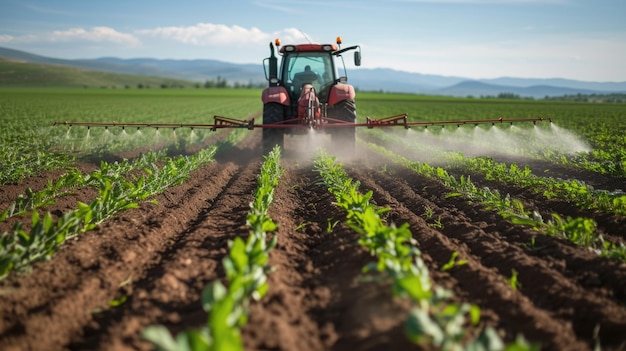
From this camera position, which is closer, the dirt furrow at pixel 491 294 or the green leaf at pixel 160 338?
the green leaf at pixel 160 338

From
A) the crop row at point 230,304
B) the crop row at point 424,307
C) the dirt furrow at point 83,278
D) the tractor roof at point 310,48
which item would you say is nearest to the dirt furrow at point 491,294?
the crop row at point 424,307

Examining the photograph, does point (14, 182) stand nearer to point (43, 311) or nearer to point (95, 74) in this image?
point (43, 311)

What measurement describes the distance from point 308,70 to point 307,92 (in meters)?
1.24

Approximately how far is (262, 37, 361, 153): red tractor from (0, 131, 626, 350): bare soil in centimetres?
478

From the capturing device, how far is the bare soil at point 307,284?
117 inches

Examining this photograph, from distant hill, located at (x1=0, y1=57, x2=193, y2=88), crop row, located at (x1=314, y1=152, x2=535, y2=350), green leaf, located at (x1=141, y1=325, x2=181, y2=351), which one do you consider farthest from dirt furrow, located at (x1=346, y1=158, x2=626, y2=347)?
distant hill, located at (x1=0, y1=57, x2=193, y2=88)

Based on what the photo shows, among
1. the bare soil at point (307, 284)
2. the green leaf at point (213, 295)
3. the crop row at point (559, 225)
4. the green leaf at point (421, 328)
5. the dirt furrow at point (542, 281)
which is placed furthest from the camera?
the crop row at point (559, 225)

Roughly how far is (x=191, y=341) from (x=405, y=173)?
789 cm

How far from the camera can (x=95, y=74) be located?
14250 centimetres

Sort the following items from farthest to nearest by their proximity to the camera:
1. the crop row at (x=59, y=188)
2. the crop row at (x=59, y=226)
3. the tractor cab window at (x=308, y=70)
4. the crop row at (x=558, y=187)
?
the tractor cab window at (x=308, y=70), the crop row at (x=558, y=187), the crop row at (x=59, y=188), the crop row at (x=59, y=226)

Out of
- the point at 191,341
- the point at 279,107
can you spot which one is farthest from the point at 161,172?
the point at 191,341

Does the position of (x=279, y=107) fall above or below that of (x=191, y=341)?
above

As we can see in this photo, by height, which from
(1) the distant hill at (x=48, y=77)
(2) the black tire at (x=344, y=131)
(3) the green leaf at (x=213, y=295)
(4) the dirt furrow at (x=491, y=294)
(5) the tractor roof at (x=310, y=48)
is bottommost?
(4) the dirt furrow at (x=491, y=294)

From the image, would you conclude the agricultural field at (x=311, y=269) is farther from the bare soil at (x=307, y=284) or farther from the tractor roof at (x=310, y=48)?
the tractor roof at (x=310, y=48)
